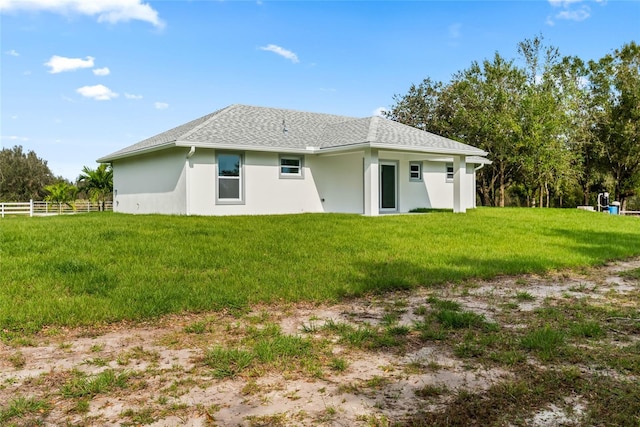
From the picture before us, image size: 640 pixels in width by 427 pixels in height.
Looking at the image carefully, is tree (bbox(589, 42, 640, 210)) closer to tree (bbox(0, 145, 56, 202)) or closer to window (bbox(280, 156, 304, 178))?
window (bbox(280, 156, 304, 178))

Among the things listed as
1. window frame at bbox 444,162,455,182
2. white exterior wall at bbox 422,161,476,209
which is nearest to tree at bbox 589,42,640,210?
window frame at bbox 444,162,455,182

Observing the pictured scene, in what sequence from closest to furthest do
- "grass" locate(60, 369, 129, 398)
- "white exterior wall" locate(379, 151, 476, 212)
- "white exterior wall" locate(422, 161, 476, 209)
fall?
"grass" locate(60, 369, 129, 398) < "white exterior wall" locate(379, 151, 476, 212) < "white exterior wall" locate(422, 161, 476, 209)

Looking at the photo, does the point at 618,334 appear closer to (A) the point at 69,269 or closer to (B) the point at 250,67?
(A) the point at 69,269

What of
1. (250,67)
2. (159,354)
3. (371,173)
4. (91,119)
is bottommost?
(159,354)

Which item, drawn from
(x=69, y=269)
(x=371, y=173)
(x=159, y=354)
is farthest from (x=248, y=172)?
(x=159, y=354)

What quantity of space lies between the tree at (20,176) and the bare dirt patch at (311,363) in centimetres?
4421

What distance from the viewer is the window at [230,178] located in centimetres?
1509

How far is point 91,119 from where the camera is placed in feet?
56.0

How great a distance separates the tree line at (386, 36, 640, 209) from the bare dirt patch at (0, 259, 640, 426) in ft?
74.7

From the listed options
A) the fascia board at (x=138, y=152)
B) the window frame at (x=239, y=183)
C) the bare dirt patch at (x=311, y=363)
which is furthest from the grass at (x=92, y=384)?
the window frame at (x=239, y=183)

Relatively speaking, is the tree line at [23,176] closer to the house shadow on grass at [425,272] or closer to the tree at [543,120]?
the tree at [543,120]

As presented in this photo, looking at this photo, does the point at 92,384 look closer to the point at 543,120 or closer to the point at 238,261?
the point at 238,261

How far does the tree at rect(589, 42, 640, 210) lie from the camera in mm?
29172

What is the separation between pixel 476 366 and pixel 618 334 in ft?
5.88
